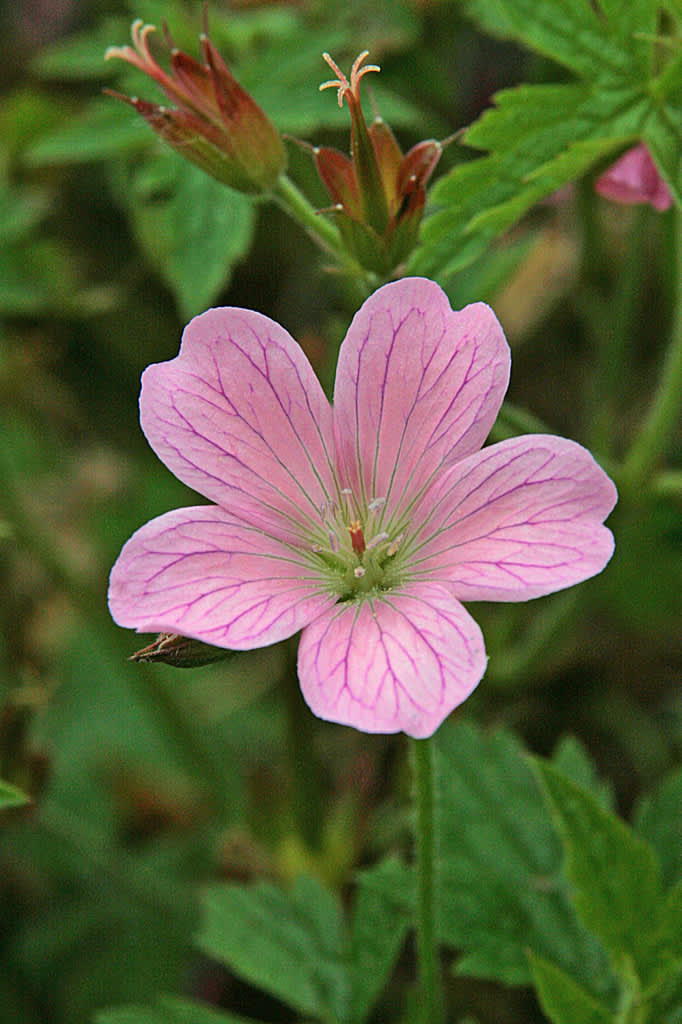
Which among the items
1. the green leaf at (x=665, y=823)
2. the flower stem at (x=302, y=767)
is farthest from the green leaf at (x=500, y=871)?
the flower stem at (x=302, y=767)

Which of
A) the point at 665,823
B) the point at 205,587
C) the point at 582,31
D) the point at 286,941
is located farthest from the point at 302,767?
the point at 582,31

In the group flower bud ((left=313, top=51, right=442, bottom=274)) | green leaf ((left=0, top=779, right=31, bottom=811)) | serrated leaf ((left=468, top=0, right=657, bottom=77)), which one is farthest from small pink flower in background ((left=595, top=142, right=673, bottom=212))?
green leaf ((left=0, top=779, right=31, bottom=811))

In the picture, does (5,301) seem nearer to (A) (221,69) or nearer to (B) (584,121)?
(A) (221,69)

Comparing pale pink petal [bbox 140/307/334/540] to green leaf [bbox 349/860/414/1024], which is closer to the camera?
pale pink petal [bbox 140/307/334/540]

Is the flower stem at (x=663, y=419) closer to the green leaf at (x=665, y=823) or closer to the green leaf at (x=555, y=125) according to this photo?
the green leaf at (x=555, y=125)

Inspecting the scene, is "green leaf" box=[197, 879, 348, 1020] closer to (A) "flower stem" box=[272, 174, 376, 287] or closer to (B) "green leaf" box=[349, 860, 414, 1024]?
(B) "green leaf" box=[349, 860, 414, 1024]
